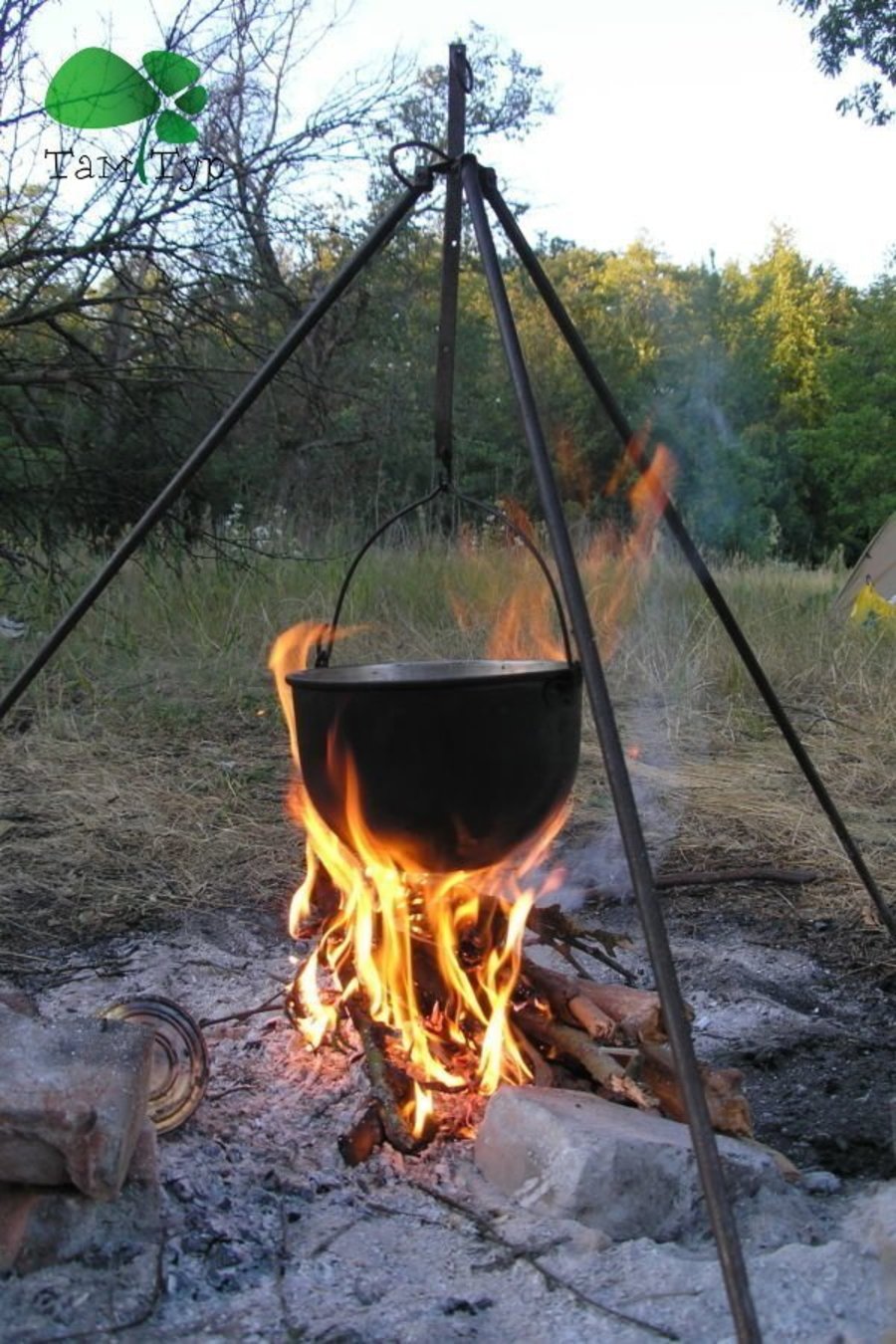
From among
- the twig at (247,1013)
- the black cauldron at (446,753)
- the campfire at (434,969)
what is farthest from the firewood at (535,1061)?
the twig at (247,1013)

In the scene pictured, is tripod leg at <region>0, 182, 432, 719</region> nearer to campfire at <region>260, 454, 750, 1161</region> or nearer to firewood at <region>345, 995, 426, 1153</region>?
campfire at <region>260, 454, 750, 1161</region>

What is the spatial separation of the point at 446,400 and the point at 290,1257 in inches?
50.4

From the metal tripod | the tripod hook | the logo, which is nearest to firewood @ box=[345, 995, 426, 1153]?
the metal tripod

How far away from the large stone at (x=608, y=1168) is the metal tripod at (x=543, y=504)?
0.89 ft

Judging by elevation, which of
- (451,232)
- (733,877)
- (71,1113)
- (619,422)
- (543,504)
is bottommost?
(733,877)

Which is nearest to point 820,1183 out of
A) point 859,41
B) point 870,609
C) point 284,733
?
point 284,733

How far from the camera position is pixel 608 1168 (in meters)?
1.52

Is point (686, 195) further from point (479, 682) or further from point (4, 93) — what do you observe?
point (479, 682)

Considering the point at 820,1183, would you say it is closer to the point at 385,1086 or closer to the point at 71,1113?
the point at 385,1086

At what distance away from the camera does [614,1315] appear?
4.38 ft

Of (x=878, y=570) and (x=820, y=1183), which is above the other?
(x=878, y=570)

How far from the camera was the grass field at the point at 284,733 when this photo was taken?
3.04 meters

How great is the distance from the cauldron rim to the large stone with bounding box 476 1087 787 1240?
629mm

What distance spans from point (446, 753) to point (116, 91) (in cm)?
338
